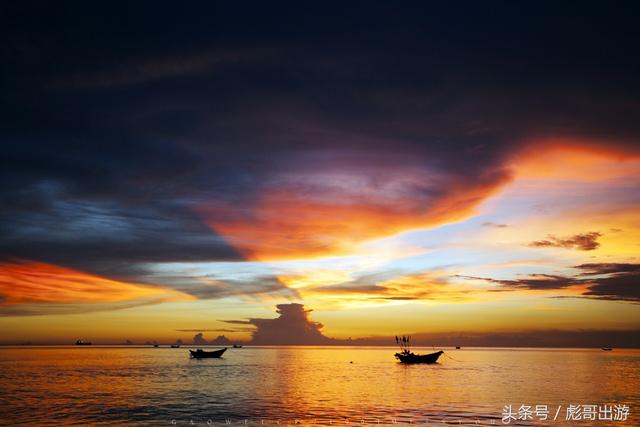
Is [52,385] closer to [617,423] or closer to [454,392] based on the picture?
[454,392]

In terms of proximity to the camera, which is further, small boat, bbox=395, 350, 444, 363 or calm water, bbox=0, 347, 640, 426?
small boat, bbox=395, 350, 444, 363

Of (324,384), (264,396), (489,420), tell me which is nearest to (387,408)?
(489,420)

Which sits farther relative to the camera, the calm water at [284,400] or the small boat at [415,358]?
the small boat at [415,358]

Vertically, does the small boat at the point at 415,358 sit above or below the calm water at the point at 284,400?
below

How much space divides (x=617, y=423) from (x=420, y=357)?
9921cm

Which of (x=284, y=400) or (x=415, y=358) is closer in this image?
(x=284, y=400)

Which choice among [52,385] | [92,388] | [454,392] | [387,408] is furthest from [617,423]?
[52,385]

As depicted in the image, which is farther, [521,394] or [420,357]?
[420,357]

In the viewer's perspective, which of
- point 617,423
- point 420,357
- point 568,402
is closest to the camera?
point 617,423

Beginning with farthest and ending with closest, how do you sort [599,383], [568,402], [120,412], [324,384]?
[599,383]
[324,384]
[568,402]
[120,412]

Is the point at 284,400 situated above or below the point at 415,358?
above

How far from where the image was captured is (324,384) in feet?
274

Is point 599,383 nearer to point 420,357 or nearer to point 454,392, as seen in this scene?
point 454,392

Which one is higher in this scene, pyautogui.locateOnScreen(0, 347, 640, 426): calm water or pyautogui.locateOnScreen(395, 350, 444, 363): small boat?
pyautogui.locateOnScreen(0, 347, 640, 426): calm water
